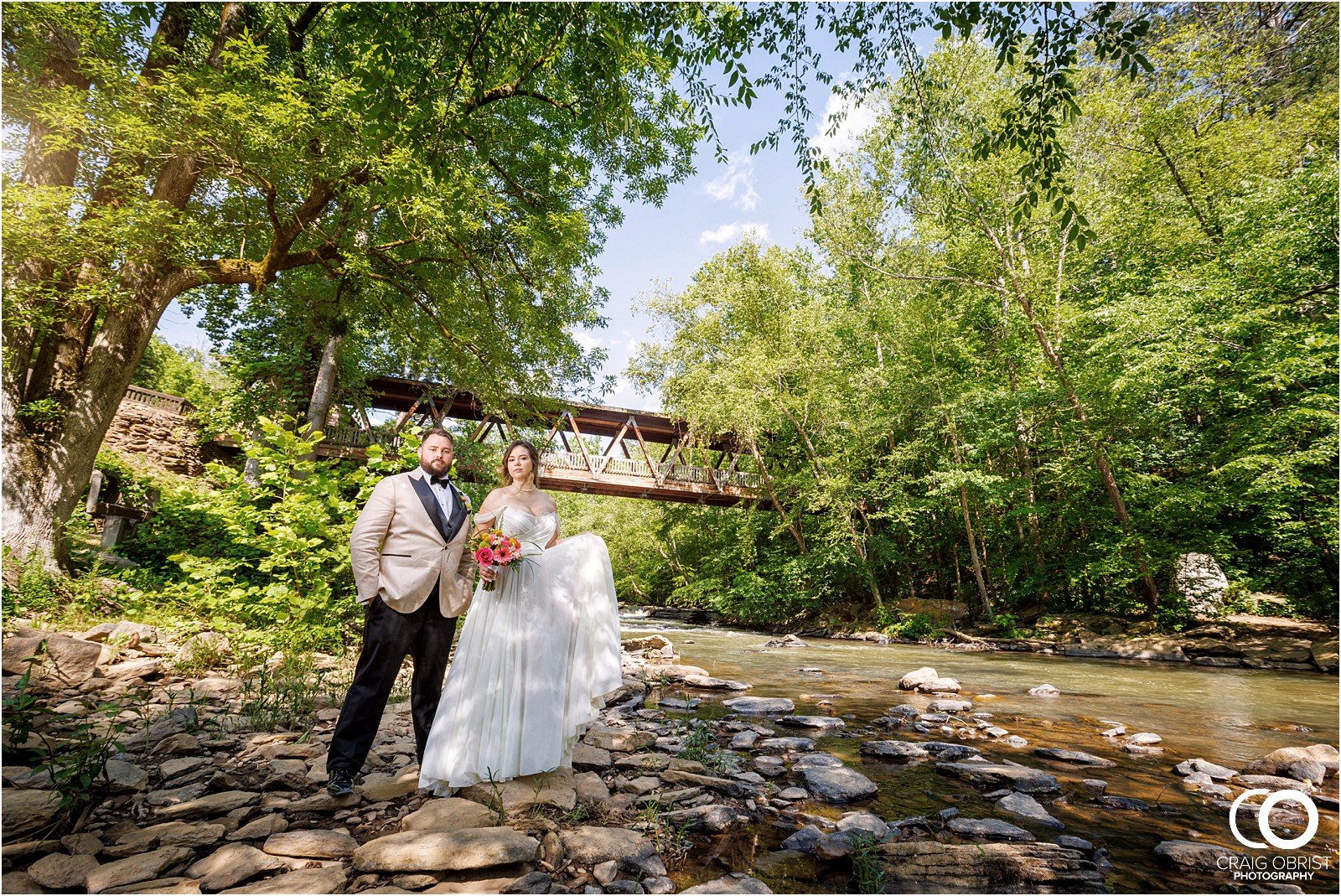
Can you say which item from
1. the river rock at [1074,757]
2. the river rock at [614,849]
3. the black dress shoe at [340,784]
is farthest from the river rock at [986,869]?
the black dress shoe at [340,784]

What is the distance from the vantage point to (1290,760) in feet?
12.4

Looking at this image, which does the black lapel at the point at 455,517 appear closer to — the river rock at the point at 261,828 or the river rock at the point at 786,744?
the river rock at the point at 261,828

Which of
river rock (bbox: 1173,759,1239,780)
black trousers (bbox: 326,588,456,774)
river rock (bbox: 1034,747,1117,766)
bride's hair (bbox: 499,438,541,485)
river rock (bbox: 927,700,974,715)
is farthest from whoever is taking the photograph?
river rock (bbox: 927,700,974,715)

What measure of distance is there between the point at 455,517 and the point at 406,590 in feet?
1.70

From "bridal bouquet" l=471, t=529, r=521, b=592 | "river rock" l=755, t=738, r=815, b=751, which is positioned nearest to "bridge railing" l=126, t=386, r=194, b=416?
"bridal bouquet" l=471, t=529, r=521, b=592

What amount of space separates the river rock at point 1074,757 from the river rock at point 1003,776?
0.60m

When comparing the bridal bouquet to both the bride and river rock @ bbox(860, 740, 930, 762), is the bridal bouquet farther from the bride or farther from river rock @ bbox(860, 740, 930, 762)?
river rock @ bbox(860, 740, 930, 762)

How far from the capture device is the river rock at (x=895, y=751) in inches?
162

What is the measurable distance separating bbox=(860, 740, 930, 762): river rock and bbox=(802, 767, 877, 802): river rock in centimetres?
74

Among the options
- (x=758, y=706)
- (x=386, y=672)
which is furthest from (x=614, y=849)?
(x=758, y=706)

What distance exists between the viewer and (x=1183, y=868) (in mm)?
2486

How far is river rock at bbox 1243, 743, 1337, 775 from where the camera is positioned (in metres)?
3.73

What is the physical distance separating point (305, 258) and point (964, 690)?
10.9 m

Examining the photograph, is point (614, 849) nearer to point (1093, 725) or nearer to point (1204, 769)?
point (1204, 769)
